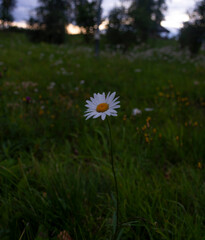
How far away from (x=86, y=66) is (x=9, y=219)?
4396mm

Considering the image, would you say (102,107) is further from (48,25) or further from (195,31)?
(48,25)

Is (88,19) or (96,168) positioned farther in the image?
(88,19)

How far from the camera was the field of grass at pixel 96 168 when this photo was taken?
3.65 feet

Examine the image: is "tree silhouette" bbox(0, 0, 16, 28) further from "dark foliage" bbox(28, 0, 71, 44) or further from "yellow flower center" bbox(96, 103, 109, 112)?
"yellow flower center" bbox(96, 103, 109, 112)

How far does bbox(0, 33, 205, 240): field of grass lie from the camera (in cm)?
111

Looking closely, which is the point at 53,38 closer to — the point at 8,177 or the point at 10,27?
the point at 10,27

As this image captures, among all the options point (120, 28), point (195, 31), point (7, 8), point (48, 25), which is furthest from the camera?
point (7, 8)

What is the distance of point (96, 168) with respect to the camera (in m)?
1.68

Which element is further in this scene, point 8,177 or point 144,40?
point 144,40

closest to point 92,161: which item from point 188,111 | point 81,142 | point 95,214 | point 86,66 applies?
point 81,142

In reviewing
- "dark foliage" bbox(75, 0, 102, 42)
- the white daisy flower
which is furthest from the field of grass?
"dark foliage" bbox(75, 0, 102, 42)

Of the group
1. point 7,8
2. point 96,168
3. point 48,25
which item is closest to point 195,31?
point 96,168

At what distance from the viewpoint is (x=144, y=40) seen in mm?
17266

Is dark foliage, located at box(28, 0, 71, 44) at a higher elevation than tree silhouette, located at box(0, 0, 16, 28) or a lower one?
lower
